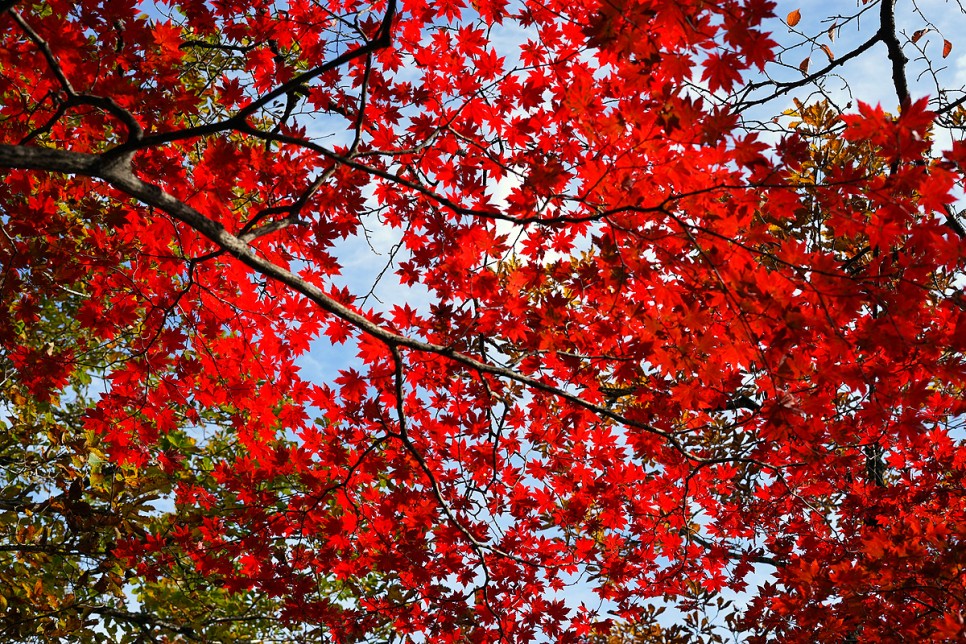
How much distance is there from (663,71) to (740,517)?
5780 mm

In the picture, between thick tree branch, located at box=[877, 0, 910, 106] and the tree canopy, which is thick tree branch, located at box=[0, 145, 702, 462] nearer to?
the tree canopy

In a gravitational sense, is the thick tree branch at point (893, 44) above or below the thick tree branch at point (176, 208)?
above

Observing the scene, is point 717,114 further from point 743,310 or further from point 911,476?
point 911,476

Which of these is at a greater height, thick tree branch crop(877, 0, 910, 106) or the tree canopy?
thick tree branch crop(877, 0, 910, 106)

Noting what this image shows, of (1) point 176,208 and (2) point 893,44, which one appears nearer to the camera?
(1) point 176,208

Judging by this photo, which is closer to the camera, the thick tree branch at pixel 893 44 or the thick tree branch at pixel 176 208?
the thick tree branch at pixel 176 208

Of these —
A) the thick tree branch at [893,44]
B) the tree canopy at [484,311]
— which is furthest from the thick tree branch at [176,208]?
the thick tree branch at [893,44]

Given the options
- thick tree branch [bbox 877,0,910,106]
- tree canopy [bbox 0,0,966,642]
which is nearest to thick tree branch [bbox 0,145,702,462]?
tree canopy [bbox 0,0,966,642]

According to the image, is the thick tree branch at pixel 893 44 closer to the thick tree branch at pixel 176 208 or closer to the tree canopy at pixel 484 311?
the tree canopy at pixel 484 311

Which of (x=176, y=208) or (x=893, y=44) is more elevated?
(x=893, y=44)

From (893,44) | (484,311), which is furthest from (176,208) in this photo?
(893,44)

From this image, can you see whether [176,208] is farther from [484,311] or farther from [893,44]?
[893,44]

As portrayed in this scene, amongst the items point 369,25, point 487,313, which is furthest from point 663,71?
point 369,25

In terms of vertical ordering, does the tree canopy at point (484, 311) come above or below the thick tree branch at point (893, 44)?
below
